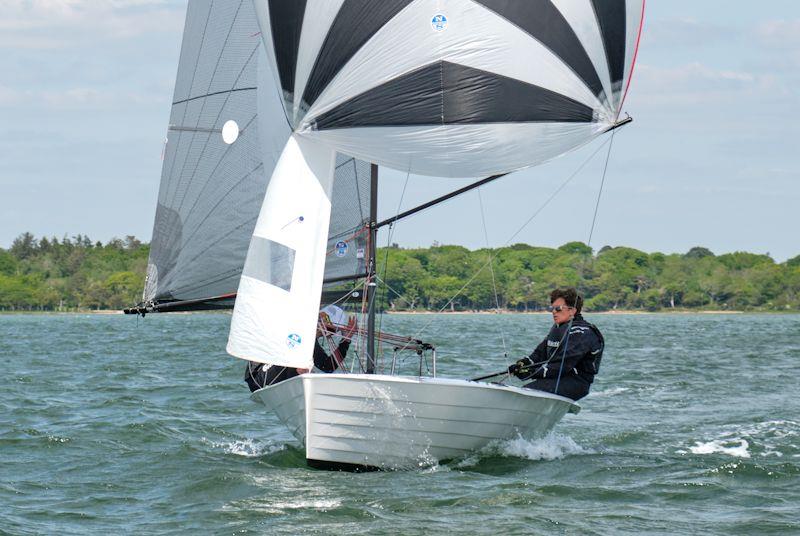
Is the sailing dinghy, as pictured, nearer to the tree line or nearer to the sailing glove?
the sailing glove

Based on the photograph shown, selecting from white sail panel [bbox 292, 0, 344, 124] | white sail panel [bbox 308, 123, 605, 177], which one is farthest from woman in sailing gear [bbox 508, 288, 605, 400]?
white sail panel [bbox 292, 0, 344, 124]

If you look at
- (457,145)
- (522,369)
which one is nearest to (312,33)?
(457,145)

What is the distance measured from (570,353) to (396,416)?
2063 millimetres

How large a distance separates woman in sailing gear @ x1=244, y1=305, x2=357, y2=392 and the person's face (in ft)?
6.52

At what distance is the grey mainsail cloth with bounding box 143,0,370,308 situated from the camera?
13219mm

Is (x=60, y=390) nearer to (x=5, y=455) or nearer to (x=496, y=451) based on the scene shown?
(x=5, y=455)

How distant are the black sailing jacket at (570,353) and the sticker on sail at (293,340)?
2.36m

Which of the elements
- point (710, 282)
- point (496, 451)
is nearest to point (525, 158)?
point (496, 451)

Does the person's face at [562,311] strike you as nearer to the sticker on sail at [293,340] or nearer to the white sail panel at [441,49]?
the white sail panel at [441,49]

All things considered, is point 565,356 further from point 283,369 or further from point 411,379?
point 283,369

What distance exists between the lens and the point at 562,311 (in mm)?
11758

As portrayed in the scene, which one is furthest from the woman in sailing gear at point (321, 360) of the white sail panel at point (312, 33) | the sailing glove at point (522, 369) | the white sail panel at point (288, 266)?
the white sail panel at point (312, 33)

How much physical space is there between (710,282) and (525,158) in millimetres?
147638

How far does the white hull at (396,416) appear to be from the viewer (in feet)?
33.8
